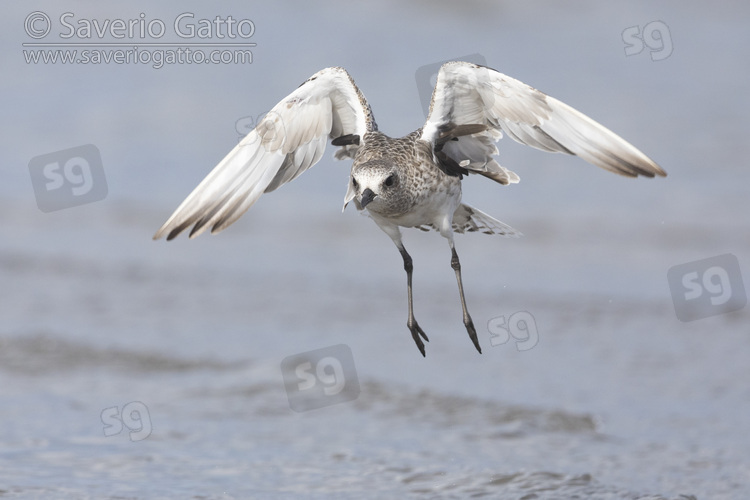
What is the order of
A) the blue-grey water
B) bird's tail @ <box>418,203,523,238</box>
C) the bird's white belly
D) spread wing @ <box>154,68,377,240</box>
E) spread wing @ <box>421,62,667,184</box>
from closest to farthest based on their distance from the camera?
spread wing @ <box>421,62,667,184</box>, spread wing @ <box>154,68,377,240</box>, the bird's white belly, bird's tail @ <box>418,203,523,238</box>, the blue-grey water

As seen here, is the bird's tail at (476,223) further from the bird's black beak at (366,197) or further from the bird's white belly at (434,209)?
the bird's black beak at (366,197)

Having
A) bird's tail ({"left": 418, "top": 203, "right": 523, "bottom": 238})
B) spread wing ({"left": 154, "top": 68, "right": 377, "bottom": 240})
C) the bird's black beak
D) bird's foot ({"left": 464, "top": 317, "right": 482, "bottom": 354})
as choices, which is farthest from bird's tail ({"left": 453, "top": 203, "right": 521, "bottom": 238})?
the bird's black beak

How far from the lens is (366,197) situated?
18.2 ft

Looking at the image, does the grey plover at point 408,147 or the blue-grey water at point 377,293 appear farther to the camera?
the blue-grey water at point 377,293

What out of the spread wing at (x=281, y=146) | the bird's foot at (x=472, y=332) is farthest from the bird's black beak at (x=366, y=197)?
the bird's foot at (x=472, y=332)

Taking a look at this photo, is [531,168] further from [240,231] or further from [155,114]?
[155,114]

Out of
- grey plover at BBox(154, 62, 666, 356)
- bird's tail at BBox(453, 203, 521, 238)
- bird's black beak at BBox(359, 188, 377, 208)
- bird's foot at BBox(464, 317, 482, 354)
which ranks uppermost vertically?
grey plover at BBox(154, 62, 666, 356)

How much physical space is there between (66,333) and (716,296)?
20.6 feet

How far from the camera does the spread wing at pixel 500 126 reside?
5.46m

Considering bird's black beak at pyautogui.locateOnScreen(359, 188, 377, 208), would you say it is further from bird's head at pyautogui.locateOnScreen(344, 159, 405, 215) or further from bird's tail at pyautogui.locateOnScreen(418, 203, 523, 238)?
bird's tail at pyautogui.locateOnScreen(418, 203, 523, 238)

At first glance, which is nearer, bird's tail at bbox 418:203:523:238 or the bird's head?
the bird's head

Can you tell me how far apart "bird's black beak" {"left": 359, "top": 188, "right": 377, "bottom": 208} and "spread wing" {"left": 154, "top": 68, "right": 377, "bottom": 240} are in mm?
723

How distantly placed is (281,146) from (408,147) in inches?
30.3

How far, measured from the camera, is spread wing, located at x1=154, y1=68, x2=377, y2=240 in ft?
19.2
